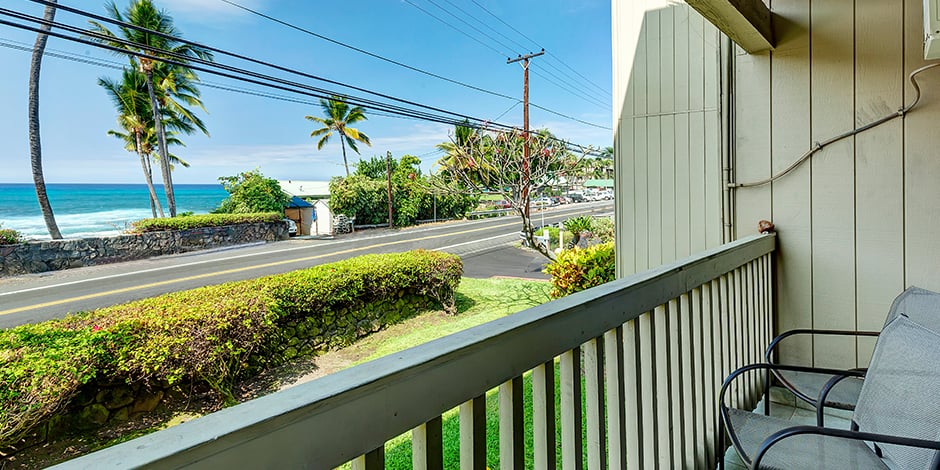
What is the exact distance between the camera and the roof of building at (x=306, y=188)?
6201 mm

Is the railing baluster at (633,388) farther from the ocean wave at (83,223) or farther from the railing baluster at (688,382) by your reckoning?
the ocean wave at (83,223)

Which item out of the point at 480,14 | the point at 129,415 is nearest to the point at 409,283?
the point at 129,415

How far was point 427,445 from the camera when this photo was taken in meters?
0.57

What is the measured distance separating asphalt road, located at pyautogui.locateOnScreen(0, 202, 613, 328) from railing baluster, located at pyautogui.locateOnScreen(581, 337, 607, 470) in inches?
125

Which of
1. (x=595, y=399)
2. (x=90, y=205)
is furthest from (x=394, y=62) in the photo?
(x=595, y=399)

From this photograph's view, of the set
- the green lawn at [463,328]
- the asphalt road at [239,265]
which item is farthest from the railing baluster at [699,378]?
the asphalt road at [239,265]

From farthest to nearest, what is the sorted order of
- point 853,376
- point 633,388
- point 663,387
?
1. point 853,376
2. point 663,387
3. point 633,388

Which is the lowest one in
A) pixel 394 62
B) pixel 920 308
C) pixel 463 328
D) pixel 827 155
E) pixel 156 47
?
pixel 463 328

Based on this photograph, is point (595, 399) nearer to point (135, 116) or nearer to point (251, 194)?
point (135, 116)

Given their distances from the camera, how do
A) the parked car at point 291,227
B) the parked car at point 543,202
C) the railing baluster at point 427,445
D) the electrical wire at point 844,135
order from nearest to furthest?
1. the railing baluster at point 427,445
2. the electrical wire at point 844,135
3. the parked car at point 291,227
4. the parked car at point 543,202

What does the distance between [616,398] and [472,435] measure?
1.51ft

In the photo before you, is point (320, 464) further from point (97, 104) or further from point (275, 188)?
point (275, 188)

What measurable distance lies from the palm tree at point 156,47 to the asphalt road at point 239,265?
83 centimetres

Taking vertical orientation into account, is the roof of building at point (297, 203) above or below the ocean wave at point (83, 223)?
above
